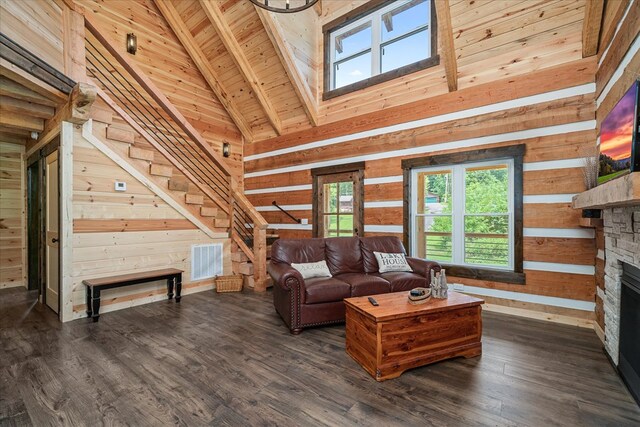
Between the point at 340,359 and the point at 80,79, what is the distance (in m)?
4.25

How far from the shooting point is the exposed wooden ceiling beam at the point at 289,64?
4.61 meters

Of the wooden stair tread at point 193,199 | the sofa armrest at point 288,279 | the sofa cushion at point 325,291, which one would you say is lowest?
the sofa cushion at point 325,291

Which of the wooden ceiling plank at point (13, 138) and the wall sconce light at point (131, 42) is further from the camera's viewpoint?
the wall sconce light at point (131, 42)

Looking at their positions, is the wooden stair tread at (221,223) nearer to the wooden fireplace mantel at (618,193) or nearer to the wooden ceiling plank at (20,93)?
the wooden ceiling plank at (20,93)

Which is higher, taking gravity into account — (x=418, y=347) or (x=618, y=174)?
(x=618, y=174)

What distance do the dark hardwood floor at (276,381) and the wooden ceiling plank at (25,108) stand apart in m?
2.55

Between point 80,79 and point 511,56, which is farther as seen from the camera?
point 511,56

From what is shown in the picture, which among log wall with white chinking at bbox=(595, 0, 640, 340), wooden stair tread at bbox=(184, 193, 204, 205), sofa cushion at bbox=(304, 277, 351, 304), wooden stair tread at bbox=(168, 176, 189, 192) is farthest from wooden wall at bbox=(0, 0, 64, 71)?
log wall with white chinking at bbox=(595, 0, 640, 340)

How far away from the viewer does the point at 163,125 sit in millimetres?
5668

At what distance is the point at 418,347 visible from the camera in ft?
7.83

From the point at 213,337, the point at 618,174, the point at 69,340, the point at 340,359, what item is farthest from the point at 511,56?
the point at 69,340

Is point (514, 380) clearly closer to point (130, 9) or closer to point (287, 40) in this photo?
point (287, 40)

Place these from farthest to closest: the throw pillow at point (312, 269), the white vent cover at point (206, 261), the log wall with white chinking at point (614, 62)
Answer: the white vent cover at point (206, 261) → the throw pillow at point (312, 269) → the log wall with white chinking at point (614, 62)

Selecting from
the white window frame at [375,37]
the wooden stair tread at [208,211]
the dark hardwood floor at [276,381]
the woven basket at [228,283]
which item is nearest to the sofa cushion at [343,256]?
the dark hardwood floor at [276,381]
